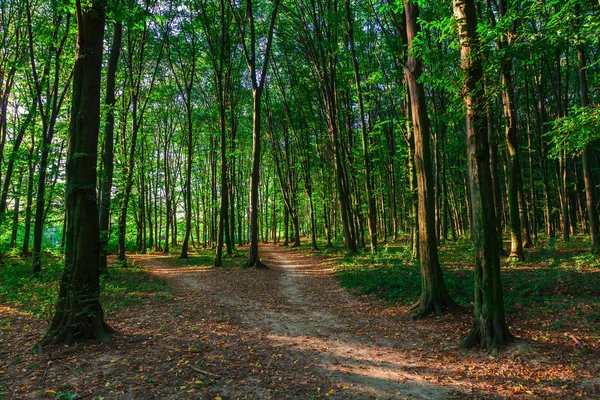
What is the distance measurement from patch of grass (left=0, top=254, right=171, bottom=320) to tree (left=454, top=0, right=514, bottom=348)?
299 inches

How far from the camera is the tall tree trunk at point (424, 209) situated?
7.42 m

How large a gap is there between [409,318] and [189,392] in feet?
17.2

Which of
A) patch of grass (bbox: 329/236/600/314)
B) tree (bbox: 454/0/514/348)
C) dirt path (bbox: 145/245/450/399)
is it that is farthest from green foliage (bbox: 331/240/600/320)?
tree (bbox: 454/0/514/348)

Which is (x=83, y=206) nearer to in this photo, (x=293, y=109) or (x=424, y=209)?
(x=424, y=209)

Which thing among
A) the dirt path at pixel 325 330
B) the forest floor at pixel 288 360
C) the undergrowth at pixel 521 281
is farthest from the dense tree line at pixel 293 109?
the dirt path at pixel 325 330

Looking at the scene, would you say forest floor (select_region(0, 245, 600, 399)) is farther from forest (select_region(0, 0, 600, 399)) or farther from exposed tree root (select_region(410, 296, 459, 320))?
exposed tree root (select_region(410, 296, 459, 320))

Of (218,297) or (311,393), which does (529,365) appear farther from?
(218,297)

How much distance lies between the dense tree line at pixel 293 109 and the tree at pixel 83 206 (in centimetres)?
2

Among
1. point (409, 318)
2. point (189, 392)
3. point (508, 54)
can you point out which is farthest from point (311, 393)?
point (508, 54)

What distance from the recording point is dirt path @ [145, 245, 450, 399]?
4520mm

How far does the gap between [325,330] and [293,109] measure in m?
22.0

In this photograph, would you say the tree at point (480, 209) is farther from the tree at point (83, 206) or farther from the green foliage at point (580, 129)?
the tree at point (83, 206)

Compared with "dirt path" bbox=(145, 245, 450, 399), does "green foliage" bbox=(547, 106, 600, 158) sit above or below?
above

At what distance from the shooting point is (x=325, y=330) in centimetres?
687
